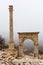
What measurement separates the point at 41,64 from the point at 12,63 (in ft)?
9.71

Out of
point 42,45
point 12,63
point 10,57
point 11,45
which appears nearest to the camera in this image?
point 12,63

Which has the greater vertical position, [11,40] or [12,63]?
[11,40]

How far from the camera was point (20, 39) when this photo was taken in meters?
31.8

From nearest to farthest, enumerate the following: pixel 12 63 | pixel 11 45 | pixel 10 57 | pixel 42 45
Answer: pixel 12 63
pixel 10 57
pixel 11 45
pixel 42 45

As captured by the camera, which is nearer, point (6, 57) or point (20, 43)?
point (6, 57)

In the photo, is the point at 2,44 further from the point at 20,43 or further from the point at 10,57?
the point at 10,57

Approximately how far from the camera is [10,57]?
29078mm

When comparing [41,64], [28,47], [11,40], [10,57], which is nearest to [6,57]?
[10,57]

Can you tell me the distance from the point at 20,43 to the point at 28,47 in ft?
31.9

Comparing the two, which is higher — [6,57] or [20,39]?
[20,39]

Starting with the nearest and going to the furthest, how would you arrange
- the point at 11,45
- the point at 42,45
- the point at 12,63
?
the point at 12,63 < the point at 11,45 < the point at 42,45

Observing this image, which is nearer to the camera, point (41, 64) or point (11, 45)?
point (41, 64)

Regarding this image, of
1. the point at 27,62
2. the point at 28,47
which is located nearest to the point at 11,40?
the point at 27,62

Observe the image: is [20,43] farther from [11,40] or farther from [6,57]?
[6,57]
